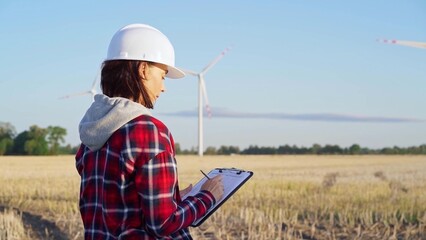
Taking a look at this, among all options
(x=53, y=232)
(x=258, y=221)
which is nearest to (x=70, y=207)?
(x=53, y=232)

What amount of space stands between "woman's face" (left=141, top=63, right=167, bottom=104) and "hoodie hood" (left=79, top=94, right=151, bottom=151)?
17 cm

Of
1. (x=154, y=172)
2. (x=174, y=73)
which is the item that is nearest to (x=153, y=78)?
(x=174, y=73)

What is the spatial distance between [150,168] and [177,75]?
0.59 meters

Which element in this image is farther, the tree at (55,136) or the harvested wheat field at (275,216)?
the tree at (55,136)

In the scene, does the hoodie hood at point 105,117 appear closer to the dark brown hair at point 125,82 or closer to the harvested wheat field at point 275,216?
the dark brown hair at point 125,82

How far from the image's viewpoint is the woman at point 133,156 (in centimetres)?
224

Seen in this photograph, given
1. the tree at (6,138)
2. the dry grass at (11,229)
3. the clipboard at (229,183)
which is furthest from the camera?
the tree at (6,138)

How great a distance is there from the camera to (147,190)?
223cm

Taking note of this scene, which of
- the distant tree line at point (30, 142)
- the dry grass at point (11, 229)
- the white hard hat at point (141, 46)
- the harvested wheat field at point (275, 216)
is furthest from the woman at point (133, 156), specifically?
the distant tree line at point (30, 142)

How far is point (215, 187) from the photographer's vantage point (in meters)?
2.56

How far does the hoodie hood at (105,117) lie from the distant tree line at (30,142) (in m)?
74.4

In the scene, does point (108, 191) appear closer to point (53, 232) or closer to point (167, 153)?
point (167, 153)

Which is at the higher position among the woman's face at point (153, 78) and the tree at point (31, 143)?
the tree at point (31, 143)

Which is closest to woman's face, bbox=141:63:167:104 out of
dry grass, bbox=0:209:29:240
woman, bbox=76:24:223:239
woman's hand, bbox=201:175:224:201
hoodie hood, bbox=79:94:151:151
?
woman, bbox=76:24:223:239
